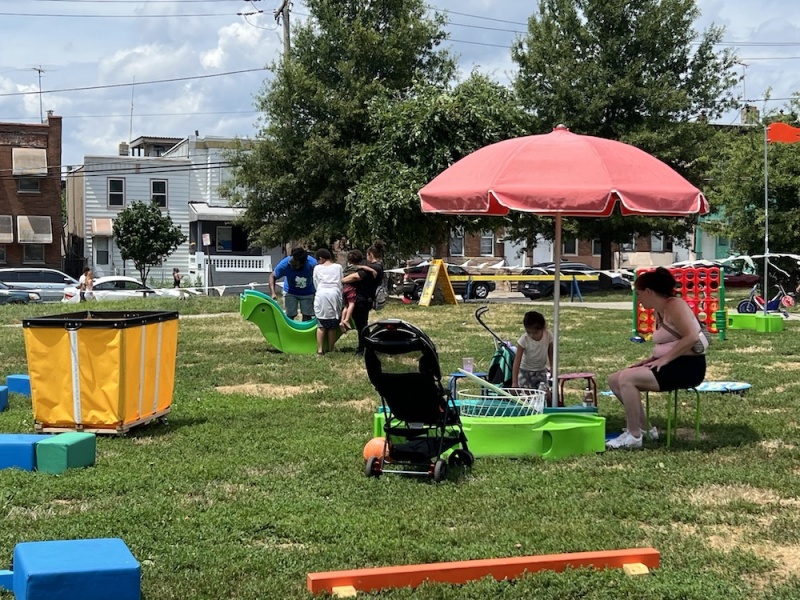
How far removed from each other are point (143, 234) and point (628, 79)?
21.6 metres

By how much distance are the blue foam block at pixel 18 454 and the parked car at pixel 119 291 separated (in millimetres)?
22901

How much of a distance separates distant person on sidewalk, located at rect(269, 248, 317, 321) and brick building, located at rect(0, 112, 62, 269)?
3362cm

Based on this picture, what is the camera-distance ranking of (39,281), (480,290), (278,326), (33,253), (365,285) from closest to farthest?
(365,285) → (278,326) → (480,290) → (39,281) → (33,253)

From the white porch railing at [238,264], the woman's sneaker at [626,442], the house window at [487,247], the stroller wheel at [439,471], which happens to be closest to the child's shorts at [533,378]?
the woman's sneaker at [626,442]

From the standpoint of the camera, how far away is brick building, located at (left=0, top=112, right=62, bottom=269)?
4566 cm

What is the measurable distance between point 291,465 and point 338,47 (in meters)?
26.3

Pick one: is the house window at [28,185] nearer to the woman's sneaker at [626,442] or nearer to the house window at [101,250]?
the house window at [101,250]

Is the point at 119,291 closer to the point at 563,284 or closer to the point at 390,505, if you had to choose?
the point at 563,284

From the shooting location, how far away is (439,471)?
6707 millimetres

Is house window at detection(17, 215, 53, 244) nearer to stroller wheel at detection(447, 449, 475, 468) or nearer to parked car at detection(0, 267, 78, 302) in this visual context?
parked car at detection(0, 267, 78, 302)

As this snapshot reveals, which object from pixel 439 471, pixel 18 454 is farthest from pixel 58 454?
pixel 439 471

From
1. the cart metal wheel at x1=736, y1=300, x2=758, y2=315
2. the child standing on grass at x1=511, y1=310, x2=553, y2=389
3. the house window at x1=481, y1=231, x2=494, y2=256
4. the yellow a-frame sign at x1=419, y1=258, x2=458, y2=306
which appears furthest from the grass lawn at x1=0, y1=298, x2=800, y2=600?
the house window at x1=481, y1=231, x2=494, y2=256

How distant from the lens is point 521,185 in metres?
7.37

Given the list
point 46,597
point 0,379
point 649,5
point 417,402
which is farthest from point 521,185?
point 649,5
